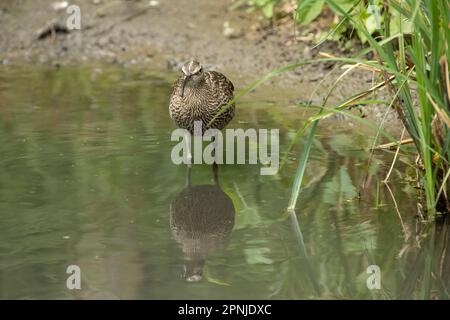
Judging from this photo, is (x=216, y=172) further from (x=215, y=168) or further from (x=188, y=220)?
(x=188, y=220)

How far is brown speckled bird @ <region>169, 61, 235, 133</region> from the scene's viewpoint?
763cm

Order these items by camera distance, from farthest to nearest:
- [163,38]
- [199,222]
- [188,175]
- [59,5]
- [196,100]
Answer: [59,5]
[163,38]
[196,100]
[188,175]
[199,222]

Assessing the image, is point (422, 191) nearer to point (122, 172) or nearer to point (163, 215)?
point (163, 215)

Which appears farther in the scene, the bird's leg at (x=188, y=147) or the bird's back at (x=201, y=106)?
the bird's back at (x=201, y=106)

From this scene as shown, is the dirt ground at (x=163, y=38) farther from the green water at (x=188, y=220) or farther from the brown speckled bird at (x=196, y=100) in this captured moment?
the brown speckled bird at (x=196, y=100)

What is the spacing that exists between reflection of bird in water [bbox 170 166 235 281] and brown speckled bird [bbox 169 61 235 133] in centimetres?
72

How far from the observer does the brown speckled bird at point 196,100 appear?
763 centimetres

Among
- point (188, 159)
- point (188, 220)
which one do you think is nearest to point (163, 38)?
point (188, 159)

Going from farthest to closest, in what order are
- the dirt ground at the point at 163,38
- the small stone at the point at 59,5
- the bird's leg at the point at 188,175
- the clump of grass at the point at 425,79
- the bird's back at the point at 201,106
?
1. the small stone at the point at 59,5
2. the dirt ground at the point at 163,38
3. the bird's back at the point at 201,106
4. the bird's leg at the point at 188,175
5. the clump of grass at the point at 425,79

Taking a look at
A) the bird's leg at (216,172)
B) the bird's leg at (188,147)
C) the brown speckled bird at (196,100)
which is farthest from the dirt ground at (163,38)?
the bird's leg at (216,172)

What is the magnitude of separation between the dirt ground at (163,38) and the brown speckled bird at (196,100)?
2367 millimetres

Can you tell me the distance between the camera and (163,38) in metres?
11.7

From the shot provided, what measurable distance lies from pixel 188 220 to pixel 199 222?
0.08m

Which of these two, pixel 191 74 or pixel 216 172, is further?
pixel 191 74
